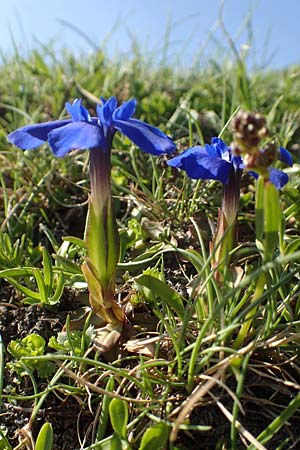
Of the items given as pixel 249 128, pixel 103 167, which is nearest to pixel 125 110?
pixel 103 167

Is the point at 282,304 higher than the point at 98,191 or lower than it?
lower

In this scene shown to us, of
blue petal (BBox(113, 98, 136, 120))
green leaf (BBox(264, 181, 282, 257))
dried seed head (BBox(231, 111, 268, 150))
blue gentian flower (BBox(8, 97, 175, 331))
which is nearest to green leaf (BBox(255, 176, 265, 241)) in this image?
green leaf (BBox(264, 181, 282, 257))

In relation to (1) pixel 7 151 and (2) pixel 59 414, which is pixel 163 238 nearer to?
(2) pixel 59 414

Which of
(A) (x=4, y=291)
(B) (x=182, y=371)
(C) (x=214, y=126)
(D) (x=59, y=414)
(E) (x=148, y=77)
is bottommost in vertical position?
(D) (x=59, y=414)

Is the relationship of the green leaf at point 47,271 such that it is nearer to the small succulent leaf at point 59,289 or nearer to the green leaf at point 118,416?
the small succulent leaf at point 59,289

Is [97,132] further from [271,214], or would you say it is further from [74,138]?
[271,214]

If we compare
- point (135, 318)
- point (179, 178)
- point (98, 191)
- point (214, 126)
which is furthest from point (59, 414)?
point (214, 126)
